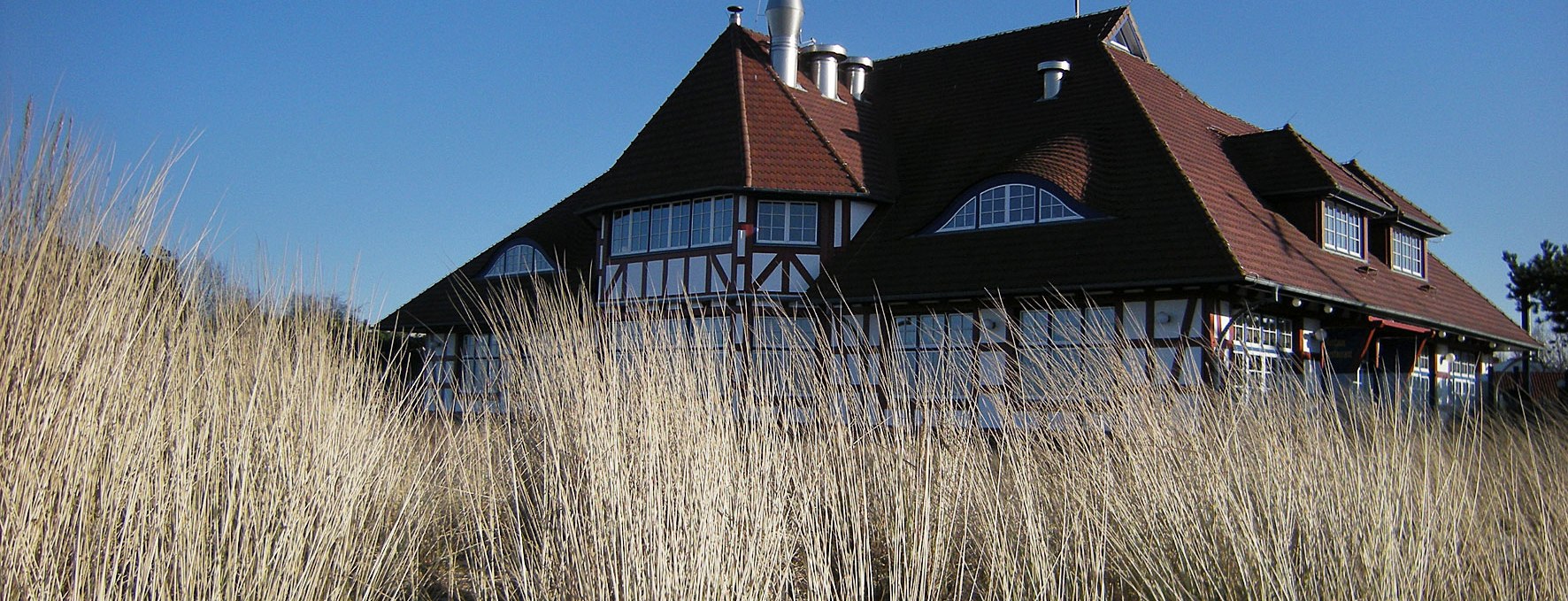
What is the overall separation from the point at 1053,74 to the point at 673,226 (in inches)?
239

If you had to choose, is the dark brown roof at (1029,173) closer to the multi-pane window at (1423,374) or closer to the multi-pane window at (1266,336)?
the multi-pane window at (1266,336)

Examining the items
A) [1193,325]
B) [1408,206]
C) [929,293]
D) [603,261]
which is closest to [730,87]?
[603,261]

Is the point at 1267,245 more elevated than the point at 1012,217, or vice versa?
the point at 1012,217

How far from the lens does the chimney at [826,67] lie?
19234 mm

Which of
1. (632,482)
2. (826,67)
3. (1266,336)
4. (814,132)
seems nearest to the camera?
(632,482)

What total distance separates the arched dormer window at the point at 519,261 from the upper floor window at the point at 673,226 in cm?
289

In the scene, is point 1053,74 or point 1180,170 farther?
point 1053,74

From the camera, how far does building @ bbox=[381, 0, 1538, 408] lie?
13969 mm

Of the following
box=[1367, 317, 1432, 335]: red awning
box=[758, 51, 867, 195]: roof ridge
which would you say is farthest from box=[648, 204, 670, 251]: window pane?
box=[1367, 317, 1432, 335]: red awning

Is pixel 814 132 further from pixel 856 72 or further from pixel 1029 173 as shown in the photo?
pixel 1029 173

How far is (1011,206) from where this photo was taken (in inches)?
613

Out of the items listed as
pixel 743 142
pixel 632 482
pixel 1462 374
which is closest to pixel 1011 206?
pixel 743 142

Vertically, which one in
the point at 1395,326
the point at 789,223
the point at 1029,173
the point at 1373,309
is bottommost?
the point at 1395,326

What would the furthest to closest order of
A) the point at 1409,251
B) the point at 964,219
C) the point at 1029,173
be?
the point at 1409,251 → the point at 964,219 → the point at 1029,173
